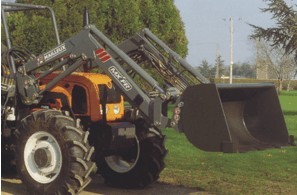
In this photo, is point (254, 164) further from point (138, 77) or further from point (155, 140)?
point (138, 77)

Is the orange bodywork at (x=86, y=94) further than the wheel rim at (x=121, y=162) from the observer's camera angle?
No

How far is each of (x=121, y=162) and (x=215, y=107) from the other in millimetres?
2592

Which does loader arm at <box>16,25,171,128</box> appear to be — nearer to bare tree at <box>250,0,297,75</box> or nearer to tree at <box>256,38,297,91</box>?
bare tree at <box>250,0,297,75</box>

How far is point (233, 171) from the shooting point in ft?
31.7

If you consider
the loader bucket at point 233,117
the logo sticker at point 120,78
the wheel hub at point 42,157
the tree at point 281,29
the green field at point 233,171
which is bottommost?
the green field at point 233,171

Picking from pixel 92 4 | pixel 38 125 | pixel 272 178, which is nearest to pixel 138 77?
pixel 38 125

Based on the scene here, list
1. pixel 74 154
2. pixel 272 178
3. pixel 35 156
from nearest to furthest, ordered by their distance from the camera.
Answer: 1. pixel 74 154
2. pixel 35 156
3. pixel 272 178

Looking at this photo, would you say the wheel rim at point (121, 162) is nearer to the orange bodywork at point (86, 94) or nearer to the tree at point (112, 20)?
the orange bodywork at point (86, 94)

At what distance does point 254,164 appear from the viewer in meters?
10.6

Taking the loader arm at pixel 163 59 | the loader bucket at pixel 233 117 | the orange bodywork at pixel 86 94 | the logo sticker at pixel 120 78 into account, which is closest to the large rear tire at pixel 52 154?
the orange bodywork at pixel 86 94

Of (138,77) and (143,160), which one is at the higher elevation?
(138,77)

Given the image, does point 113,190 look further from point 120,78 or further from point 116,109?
point 120,78

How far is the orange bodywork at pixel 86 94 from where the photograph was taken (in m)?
7.81

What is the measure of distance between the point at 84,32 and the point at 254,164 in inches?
184
